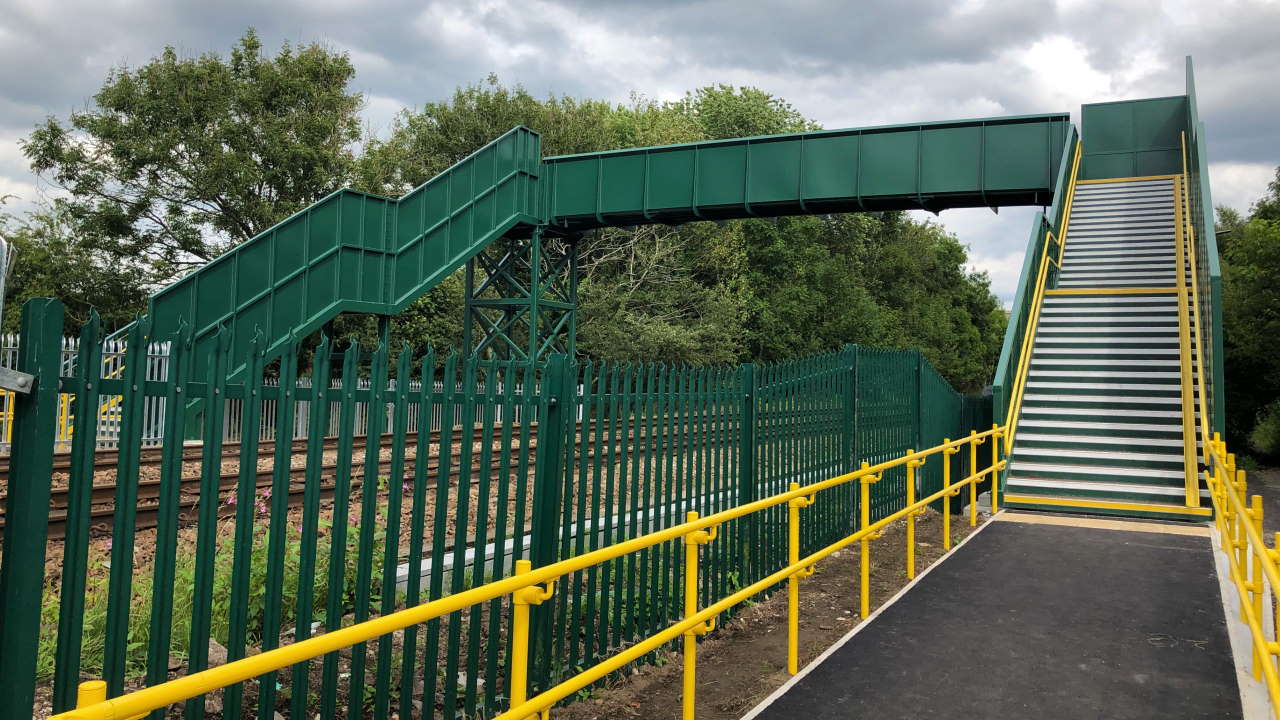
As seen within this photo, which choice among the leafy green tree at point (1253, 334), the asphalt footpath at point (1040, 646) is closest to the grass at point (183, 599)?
the asphalt footpath at point (1040, 646)

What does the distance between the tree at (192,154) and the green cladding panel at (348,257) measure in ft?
39.1

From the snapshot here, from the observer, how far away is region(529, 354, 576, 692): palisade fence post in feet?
16.5

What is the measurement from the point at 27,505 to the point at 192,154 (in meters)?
29.6

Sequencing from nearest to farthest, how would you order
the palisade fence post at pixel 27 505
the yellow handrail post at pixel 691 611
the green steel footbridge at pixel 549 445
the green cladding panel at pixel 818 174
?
the palisade fence post at pixel 27 505
the green steel footbridge at pixel 549 445
the yellow handrail post at pixel 691 611
the green cladding panel at pixel 818 174

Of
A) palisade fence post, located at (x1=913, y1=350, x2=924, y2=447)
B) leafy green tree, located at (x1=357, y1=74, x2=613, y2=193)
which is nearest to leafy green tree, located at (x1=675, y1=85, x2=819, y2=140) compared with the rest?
leafy green tree, located at (x1=357, y1=74, x2=613, y2=193)

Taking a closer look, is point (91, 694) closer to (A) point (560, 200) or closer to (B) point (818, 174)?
(B) point (818, 174)

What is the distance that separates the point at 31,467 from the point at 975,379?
7823 centimetres

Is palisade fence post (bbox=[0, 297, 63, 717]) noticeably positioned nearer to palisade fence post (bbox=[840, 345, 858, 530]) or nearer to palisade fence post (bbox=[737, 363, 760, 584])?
palisade fence post (bbox=[737, 363, 760, 584])

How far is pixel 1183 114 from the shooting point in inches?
899

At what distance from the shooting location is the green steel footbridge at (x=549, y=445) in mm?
3072

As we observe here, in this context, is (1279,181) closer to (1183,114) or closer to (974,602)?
(1183,114)

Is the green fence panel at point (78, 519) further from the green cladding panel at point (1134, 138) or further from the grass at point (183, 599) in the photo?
the green cladding panel at point (1134, 138)

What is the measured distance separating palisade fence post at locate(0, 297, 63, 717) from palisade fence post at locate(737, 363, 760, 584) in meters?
5.25

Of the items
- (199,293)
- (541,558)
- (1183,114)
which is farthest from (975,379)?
(541,558)
